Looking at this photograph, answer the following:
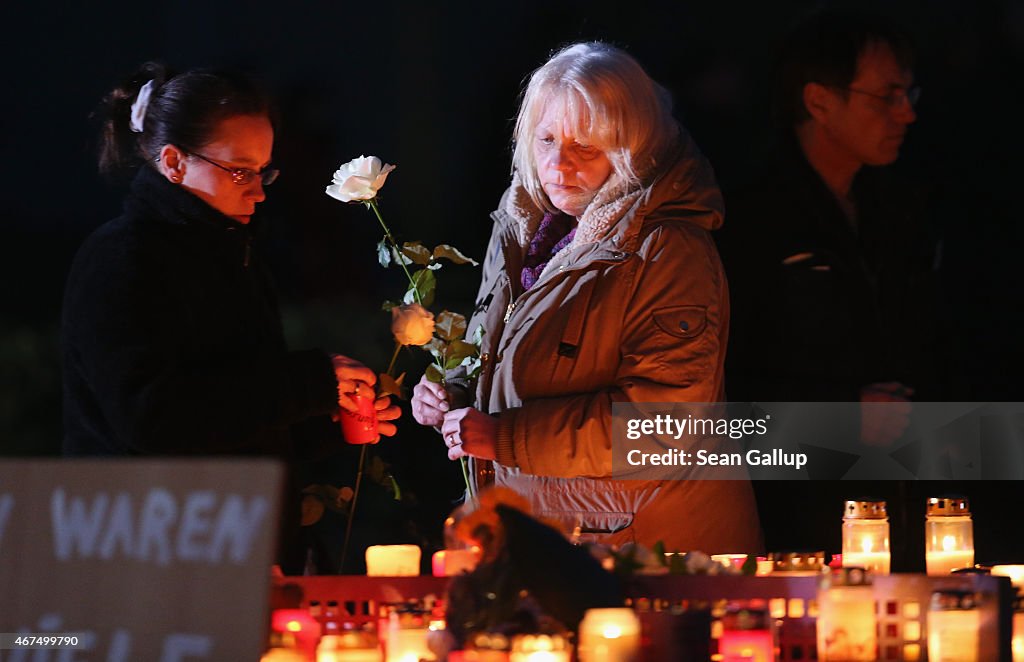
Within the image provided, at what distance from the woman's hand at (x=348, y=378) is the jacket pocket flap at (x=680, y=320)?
505 mm

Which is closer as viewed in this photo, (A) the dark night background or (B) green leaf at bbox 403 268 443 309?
(B) green leaf at bbox 403 268 443 309

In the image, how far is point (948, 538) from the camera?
1.99m

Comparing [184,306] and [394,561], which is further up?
[184,306]

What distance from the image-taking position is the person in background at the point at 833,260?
281 centimetres

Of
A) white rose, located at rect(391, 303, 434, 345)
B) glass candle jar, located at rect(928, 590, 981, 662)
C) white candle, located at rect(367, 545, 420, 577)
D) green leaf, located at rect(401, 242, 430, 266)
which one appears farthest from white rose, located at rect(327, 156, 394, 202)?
glass candle jar, located at rect(928, 590, 981, 662)

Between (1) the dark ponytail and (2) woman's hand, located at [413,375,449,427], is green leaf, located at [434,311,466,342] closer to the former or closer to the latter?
(2) woman's hand, located at [413,375,449,427]

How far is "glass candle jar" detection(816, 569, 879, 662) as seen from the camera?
1.46m

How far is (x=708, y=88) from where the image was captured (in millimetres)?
3480

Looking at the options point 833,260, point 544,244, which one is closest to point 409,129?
point 544,244

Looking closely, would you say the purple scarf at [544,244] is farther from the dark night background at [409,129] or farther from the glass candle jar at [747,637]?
the glass candle jar at [747,637]

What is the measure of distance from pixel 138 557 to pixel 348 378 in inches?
32.5

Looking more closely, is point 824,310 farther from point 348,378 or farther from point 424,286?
point 348,378

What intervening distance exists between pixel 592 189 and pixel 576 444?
0.48 metres

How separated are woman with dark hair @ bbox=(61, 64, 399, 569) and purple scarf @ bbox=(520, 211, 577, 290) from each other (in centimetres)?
41
